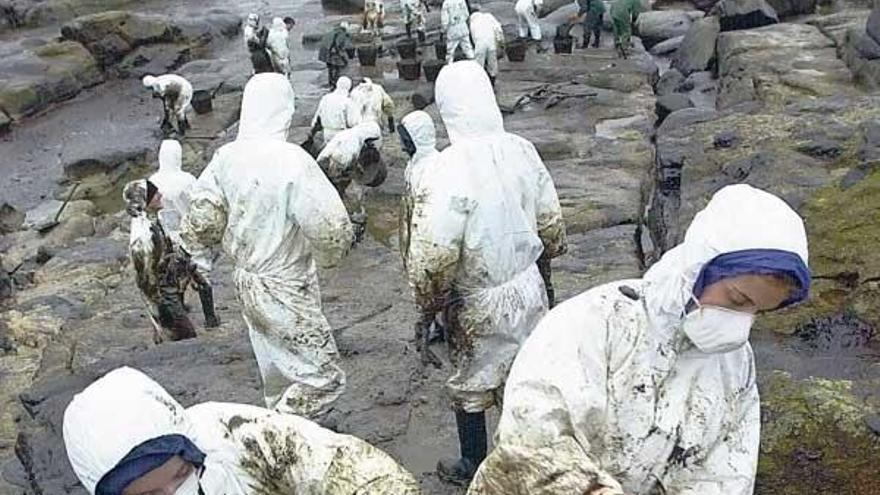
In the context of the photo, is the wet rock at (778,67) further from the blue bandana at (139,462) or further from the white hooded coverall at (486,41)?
the blue bandana at (139,462)

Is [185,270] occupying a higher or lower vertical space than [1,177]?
higher

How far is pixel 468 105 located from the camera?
439cm

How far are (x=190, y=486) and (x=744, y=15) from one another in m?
16.0

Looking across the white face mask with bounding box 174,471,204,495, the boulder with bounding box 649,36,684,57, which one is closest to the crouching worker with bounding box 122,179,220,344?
the white face mask with bounding box 174,471,204,495

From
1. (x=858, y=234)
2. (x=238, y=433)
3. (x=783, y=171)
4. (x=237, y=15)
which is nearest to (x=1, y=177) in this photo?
(x=237, y=15)

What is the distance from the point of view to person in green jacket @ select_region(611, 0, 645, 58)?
1656 centimetres

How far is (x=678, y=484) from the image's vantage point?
2627 mm

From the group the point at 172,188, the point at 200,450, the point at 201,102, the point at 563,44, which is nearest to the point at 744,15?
the point at 563,44

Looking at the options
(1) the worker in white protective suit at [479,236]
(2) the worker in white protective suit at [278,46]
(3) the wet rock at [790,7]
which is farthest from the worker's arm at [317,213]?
(3) the wet rock at [790,7]

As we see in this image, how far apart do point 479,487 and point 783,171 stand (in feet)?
20.1

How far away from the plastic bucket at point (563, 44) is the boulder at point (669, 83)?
2174 millimetres

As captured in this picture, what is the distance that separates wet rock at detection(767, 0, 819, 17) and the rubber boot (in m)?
14.7

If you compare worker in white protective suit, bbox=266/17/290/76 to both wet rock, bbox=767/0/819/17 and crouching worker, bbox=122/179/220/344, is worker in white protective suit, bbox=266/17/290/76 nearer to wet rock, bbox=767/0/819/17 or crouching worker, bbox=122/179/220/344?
wet rock, bbox=767/0/819/17

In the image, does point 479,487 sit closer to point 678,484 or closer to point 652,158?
point 678,484
